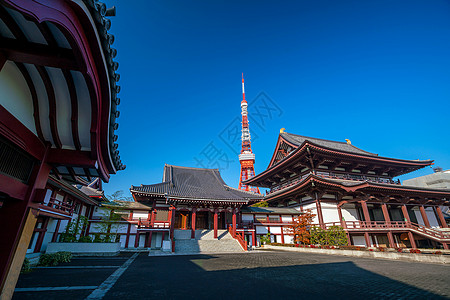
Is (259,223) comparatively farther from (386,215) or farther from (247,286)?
(247,286)

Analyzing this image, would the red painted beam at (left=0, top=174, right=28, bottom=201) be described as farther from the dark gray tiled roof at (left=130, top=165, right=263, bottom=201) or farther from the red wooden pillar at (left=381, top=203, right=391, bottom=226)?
the red wooden pillar at (left=381, top=203, right=391, bottom=226)

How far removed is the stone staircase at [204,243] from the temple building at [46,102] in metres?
12.3

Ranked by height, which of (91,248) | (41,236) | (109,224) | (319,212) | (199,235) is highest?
(319,212)

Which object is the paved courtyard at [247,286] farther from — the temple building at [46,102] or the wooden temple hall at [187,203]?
the wooden temple hall at [187,203]

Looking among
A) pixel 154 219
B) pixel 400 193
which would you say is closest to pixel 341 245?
pixel 400 193

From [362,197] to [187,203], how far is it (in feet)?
49.6

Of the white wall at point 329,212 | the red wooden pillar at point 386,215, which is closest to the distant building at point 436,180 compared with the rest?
the red wooden pillar at point 386,215

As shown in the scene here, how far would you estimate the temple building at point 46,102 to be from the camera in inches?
88.0

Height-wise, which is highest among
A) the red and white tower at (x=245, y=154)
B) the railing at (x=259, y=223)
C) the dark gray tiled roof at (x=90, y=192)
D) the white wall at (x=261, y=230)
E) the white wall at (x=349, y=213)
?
the red and white tower at (x=245, y=154)

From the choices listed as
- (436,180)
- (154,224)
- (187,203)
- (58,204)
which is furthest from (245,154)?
A: (436,180)

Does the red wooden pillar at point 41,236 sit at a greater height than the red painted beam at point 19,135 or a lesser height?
lesser

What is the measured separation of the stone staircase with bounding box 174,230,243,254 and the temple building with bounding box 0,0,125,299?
12.3m

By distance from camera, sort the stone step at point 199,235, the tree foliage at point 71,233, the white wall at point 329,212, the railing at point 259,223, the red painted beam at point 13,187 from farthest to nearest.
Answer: the railing at point 259,223
the white wall at point 329,212
the stone step at point 199,235
the tree foliage at point 71,233
the red painted beam at point 13,187

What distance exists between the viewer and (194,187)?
21.1m
